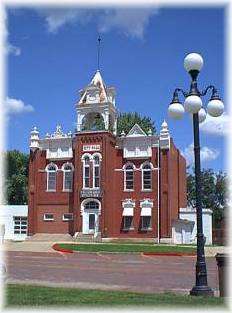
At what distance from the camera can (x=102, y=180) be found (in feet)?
152

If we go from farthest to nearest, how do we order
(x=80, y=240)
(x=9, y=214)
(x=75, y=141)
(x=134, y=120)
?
1. (x=134, y=120)
2. (x=9, y=214)
3. (x=75, y=141)
4. (x=80, y=240)

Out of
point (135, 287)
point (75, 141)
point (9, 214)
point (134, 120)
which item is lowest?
point (135, 287)

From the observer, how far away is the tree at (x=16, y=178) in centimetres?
7225

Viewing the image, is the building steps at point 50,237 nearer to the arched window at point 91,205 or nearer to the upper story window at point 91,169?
the arched window at point 91,205

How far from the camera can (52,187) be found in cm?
4953

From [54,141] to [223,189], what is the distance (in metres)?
32.8

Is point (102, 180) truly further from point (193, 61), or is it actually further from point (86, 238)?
point (193, 61)

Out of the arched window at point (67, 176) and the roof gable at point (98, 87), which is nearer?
the roof gable at point (98, 87)

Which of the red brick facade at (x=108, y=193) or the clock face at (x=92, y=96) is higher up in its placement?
the clock face at (x=92, y=96)

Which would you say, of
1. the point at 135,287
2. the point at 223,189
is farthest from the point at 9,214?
the point at 135,287

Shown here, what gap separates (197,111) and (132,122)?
57.5 m

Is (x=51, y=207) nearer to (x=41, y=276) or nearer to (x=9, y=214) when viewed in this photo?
(x=9, y=214)

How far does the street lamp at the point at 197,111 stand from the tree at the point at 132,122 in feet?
182

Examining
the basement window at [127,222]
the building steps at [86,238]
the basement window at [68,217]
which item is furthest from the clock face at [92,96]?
the building steps at [86,238]
